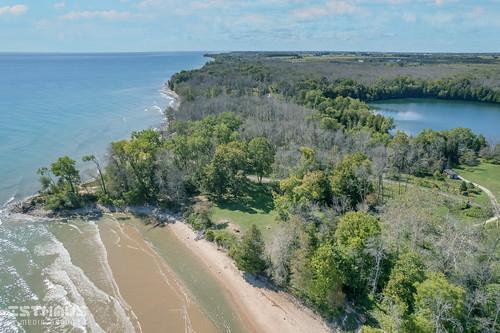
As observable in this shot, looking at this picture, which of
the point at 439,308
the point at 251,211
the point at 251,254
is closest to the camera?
the point at 439,308

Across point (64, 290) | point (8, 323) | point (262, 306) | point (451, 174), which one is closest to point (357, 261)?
point (262, 306)

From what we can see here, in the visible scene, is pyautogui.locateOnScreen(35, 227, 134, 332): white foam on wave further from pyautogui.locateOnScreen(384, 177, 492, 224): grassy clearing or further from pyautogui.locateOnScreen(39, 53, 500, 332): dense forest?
pyautogui.locateOnScreen(384, 177, 492, 224): grassy clearing

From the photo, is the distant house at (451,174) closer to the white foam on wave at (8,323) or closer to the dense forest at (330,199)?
the dense forest at (330,199)

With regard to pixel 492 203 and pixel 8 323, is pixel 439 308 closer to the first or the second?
pixel 8 323

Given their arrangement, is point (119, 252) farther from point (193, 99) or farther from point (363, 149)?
point (193, 99)

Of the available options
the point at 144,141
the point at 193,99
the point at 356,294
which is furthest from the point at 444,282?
the point at 193,99

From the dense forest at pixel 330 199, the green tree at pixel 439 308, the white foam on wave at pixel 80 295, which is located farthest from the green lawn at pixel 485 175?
the white foam on wave at pixel 80 295
